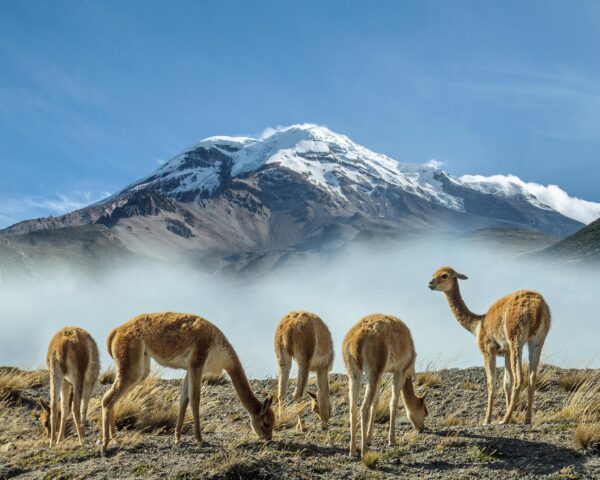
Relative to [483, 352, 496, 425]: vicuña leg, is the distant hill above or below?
above

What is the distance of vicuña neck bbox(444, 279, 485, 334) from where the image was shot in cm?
1186

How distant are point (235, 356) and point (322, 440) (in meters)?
1.68

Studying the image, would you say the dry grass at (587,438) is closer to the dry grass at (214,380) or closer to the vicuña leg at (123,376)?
the vicuña leg at (123,376)

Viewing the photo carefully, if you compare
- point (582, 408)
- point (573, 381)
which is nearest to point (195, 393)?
point (582, 408)

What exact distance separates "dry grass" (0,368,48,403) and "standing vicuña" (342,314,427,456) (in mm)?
7934

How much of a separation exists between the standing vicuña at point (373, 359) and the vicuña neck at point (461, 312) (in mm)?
3088

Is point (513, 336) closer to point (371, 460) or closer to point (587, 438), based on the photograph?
point (587, 438)

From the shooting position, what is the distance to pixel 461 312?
1210 centimetres

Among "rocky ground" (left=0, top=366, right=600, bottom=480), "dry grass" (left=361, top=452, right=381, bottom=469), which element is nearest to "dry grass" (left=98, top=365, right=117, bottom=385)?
"rocky ground" (left=0, top=366, right=600, bottom=480)

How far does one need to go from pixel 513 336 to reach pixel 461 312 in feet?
6.35

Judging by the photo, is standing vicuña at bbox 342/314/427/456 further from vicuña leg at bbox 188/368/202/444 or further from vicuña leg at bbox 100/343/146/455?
vicuña leg at bbox 100/343/146/455

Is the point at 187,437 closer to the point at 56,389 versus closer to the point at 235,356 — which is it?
the point at 235,356

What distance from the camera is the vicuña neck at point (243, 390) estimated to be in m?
8.93

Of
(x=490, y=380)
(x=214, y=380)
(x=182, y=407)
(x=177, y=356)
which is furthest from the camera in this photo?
(x=214, y=380)
